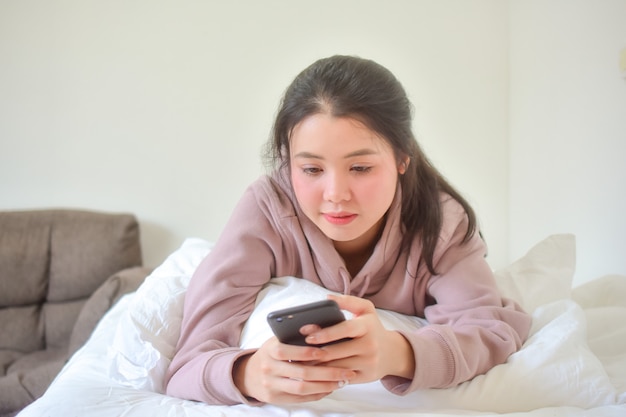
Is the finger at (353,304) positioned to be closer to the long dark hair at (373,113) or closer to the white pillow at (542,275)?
the long dark hair at (373,113)

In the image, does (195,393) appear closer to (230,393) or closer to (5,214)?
(230,393)

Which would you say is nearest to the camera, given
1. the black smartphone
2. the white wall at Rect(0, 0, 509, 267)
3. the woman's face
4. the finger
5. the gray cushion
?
the black smartphone

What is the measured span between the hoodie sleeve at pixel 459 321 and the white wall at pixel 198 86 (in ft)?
3.80

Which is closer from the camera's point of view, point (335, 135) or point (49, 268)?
point (335, 135)

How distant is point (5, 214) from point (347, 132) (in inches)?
68.3

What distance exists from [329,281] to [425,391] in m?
0.29

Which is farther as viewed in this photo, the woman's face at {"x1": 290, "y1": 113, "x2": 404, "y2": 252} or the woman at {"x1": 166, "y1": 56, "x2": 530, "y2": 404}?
the woman's face at {"x1": 290, "y1": 113, "x2": 404, "y2": 252}

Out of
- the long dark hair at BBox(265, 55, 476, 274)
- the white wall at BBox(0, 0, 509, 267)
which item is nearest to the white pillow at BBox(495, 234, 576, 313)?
the long dark hair at BBox(265, 55, 476, 274)

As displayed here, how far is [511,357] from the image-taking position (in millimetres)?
799

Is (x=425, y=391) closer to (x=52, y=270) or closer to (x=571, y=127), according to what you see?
(x=571, y=127)

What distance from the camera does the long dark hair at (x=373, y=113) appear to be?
2.60ft

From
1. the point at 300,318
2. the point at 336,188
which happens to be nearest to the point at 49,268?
the point at 336,188

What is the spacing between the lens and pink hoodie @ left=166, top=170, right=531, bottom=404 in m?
0.80

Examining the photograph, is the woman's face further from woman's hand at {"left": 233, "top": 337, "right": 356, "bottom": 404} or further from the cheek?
woman's hand at {"left": 233, "top": 337, "right": 356, "bottom": 404}
